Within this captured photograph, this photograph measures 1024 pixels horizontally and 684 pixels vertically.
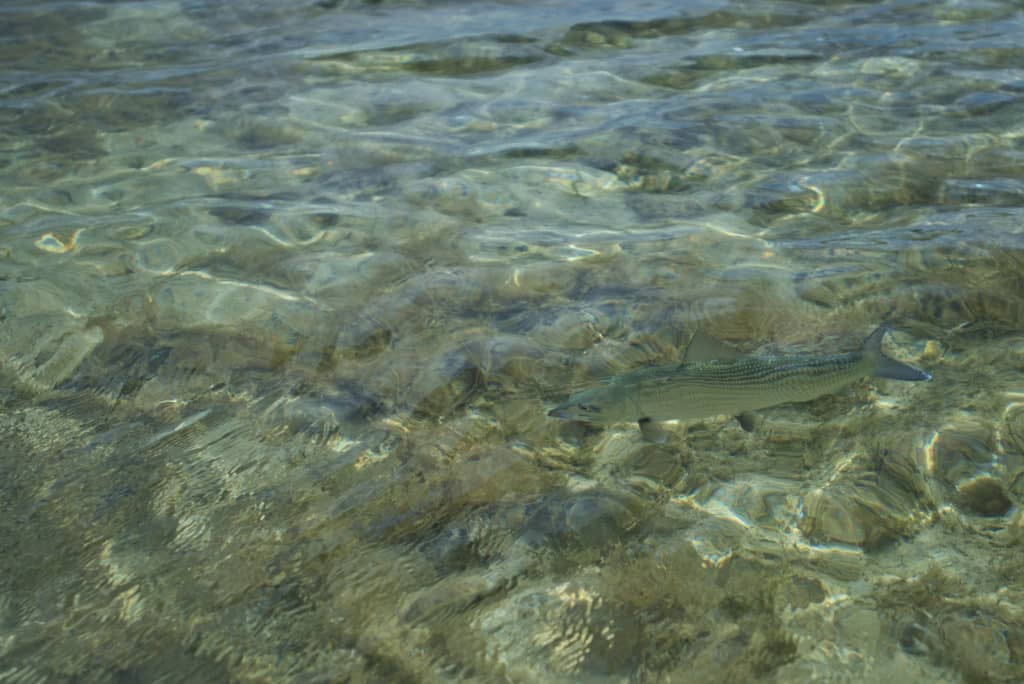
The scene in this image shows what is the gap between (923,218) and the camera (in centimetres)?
498

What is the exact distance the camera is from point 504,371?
3.90 meters

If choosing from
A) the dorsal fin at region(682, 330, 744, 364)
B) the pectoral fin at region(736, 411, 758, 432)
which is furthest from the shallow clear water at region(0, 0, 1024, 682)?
the dorsal fin at region(682, 330, 744, 364)

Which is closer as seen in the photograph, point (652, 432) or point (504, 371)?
point (652, 432)

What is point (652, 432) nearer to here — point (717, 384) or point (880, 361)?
point (717, 384)

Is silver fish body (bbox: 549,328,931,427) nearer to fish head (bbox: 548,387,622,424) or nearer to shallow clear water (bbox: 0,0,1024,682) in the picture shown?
fish head (bbox: 548,387,622,424)

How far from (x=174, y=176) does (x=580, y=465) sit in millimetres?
Answer: 4373

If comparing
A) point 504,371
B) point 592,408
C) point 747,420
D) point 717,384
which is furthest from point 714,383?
point 504,371

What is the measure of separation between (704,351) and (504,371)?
3.82 ft

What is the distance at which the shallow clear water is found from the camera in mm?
2605

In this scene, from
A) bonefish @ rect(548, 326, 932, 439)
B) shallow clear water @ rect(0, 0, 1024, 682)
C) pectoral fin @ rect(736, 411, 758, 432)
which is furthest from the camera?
pectoral fin @ rect(736, 411, 758, 432)

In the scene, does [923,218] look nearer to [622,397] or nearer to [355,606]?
[622,397]

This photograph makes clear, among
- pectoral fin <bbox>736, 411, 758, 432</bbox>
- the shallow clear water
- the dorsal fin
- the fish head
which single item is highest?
the dorsal fin

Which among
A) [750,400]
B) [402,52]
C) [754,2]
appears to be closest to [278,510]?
[750,400]

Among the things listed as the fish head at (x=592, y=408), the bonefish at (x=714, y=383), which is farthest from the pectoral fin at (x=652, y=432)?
the fish head at (x=592, y=408)
